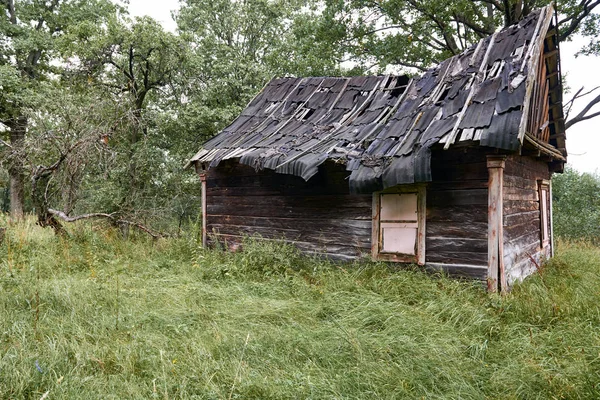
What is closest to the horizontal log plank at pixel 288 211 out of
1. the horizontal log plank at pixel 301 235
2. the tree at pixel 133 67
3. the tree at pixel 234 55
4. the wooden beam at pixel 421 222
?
the horizontal log plank at pixel 301 235

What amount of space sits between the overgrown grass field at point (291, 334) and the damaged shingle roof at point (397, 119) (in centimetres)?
175

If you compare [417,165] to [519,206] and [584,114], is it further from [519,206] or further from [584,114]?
[584,114]

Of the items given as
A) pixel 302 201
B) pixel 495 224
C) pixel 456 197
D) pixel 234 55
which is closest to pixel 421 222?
pixel 456 197

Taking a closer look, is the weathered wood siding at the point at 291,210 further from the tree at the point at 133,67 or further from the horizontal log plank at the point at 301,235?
the tree at the point at 133,67

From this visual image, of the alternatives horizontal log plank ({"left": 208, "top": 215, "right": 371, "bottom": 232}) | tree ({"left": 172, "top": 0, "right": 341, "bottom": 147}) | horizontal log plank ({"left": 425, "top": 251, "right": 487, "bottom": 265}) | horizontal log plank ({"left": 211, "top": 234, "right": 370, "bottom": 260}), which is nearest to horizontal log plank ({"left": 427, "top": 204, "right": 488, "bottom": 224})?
horizontal log plank ({"left": 425, "top": 251, "right": 487, "bottom": 265})

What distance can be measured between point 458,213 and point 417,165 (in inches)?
45.3

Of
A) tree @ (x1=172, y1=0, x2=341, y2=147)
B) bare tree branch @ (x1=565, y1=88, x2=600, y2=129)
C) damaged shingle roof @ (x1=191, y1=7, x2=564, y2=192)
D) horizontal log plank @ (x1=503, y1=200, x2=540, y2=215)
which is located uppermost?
tree @ (x1=172, y1=0, x2=341, y2=147)

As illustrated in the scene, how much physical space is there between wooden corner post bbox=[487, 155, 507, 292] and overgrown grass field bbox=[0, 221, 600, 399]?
0.26 meters

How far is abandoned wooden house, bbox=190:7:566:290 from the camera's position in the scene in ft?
16.8

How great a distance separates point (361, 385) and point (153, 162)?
1108 centimetres

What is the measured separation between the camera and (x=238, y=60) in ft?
44.7

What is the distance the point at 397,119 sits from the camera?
20.9ft

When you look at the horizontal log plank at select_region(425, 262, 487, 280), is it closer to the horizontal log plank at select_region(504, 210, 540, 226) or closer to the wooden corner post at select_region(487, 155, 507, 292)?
the wooden corner post at select_region(487, 155, 507, 292)

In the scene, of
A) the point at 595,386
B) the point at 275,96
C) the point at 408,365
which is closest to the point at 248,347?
the point at 408,365
